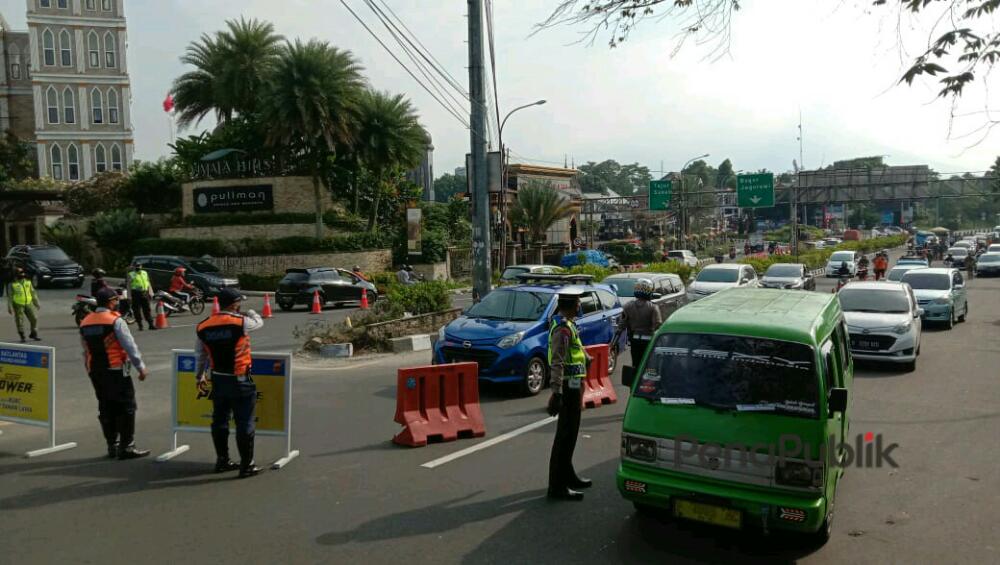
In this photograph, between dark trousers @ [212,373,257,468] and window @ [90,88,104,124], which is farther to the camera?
window @ [90,88,104,124]

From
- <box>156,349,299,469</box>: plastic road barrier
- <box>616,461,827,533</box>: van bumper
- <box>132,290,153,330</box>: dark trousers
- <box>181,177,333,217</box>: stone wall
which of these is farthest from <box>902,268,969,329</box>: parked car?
<box>181,177,333,217</box>: stone wall

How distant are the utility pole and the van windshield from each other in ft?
35.0

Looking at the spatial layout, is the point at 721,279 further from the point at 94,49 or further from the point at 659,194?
the point at 94,49

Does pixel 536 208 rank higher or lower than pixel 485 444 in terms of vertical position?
higher

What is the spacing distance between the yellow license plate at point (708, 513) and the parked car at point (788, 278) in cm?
2393

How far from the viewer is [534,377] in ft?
37.8

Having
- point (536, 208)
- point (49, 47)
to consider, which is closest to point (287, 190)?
point (536, 208)

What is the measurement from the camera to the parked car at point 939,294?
65.4ft

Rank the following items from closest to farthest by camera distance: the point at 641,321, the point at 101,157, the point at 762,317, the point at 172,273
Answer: the point at 762,317, the point at 641,321, the point at 172,273, the point at 101,157

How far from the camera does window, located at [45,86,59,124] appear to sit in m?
58.5

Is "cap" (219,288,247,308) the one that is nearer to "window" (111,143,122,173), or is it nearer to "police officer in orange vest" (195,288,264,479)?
"police officer in orange vest" (195,288,264,479)

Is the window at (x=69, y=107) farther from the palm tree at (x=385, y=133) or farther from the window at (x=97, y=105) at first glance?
the palm tree at (x=385, y=133)

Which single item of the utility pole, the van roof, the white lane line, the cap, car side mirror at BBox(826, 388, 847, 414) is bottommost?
the white lane line

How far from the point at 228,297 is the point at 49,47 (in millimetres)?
61573
